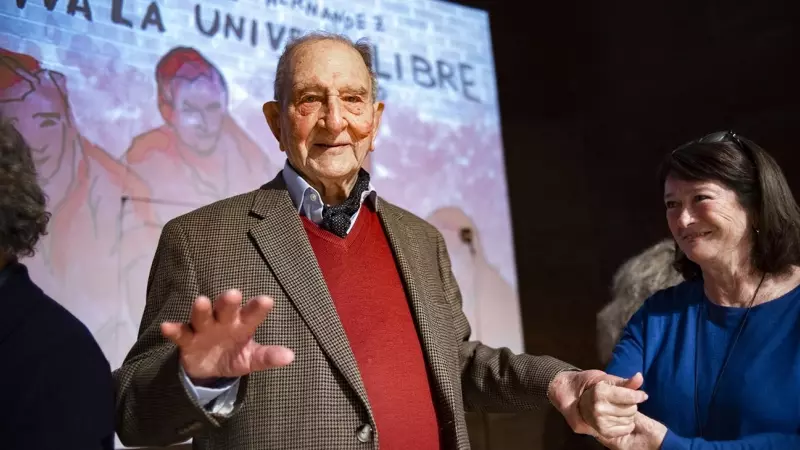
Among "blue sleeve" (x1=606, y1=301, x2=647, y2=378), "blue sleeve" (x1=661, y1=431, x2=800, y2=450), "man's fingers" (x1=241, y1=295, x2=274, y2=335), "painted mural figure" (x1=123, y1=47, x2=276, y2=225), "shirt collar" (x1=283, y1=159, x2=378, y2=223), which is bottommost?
"blue sleeve" (x1=661, y1=431, x2=800, y2=450)

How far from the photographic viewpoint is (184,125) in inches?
119

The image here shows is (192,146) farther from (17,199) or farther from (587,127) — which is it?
(587,127)

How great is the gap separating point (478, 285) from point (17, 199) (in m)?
2.70

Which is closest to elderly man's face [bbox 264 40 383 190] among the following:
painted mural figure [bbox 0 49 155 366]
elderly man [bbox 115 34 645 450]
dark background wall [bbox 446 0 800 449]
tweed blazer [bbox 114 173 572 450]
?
elderly man [bbox 115 34 645 450]

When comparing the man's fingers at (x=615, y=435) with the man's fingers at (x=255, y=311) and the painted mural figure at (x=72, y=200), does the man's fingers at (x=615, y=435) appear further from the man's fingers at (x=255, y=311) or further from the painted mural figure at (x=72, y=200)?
the painted mural figure at (x=72, y=200)

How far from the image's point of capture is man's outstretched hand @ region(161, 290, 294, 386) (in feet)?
3.69

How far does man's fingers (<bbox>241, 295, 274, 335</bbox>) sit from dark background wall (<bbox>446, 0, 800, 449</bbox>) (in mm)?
3198

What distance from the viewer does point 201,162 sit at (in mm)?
3055

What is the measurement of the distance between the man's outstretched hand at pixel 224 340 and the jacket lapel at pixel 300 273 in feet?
1.00

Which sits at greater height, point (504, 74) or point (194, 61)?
point (504, 74)

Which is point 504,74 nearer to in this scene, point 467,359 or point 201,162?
point 201,162

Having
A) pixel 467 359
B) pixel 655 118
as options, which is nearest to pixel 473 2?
pixel 655 118

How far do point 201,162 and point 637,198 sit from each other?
2.32m

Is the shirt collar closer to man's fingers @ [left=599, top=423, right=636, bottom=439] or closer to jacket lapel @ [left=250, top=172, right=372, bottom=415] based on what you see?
jacket lapel @ [left=250, top=172, right=372, bottom=415]
